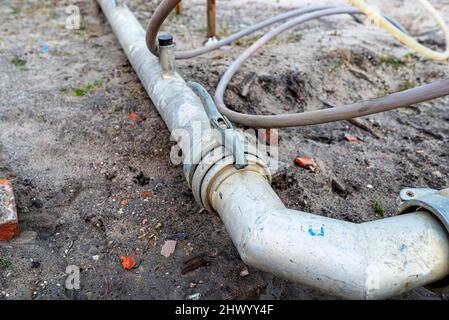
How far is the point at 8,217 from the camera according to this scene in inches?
71.1

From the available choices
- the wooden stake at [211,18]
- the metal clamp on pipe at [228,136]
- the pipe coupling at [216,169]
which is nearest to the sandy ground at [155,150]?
the wooden stake at [211,18]

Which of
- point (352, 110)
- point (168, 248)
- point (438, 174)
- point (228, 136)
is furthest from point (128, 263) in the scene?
point (438, 174)

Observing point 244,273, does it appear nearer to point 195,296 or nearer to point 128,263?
point 195,296

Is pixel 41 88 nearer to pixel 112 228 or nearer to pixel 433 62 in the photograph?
pixel 112 228

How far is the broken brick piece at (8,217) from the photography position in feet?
5.91

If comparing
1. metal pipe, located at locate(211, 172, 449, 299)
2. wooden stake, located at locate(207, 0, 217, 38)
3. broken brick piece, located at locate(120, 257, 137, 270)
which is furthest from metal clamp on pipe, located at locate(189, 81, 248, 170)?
wooden stake, located at locate(207, 0, 217, 38)

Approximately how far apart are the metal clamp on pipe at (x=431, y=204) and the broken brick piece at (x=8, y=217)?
5.31 ft

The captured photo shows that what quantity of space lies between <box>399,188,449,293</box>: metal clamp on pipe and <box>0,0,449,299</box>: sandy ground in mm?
249

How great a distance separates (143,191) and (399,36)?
209 cm

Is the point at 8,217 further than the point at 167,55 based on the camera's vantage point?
No

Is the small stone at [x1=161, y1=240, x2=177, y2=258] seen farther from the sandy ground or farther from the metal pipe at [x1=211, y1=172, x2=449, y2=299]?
the metal pipe at [x1=211, y1=172, x2=449, y2=299]

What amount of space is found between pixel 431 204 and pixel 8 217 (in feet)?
5.56

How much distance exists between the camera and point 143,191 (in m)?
2.15

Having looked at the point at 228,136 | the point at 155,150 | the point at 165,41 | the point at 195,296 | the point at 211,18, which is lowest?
the point at 195,296
